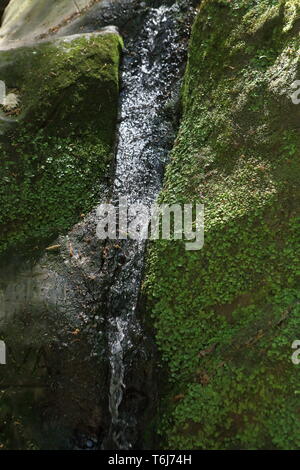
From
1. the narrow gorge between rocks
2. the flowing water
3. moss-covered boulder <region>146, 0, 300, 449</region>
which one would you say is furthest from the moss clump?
moss-covered boulder <region>146, 0, 300, 449</region>

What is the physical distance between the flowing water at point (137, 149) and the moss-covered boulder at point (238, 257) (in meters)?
0.40

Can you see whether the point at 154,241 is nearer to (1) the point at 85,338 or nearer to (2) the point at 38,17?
(1) the point at 85,338

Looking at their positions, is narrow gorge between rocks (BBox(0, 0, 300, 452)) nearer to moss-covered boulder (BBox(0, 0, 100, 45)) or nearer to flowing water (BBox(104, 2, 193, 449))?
flowing water (BBox(104, 2, 193, 449))

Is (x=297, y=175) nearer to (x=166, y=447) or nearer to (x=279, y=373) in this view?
(x=279, y=373)

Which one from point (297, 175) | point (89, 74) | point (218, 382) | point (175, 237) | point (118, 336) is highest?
point (89, 74)

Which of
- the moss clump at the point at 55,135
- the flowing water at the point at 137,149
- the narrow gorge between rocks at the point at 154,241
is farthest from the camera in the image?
the moss clump at the point at 55,135

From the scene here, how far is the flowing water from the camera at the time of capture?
7.04 m

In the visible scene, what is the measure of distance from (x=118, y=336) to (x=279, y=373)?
2.47 metres

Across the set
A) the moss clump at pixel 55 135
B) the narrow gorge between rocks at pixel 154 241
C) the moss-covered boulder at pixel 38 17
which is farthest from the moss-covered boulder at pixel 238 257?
the moss-covered boulder at pixel 38 17

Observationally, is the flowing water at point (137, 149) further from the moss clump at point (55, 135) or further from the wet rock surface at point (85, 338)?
the moss clump at point (55, 135)

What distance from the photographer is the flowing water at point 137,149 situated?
7035 millimetres

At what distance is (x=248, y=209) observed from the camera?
711 centimetres

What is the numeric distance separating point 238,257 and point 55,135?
4.18 metres
